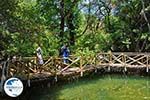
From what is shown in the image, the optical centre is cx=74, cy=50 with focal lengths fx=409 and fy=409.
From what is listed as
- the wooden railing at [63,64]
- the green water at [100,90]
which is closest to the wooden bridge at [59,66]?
the wooden railing at [63,64]

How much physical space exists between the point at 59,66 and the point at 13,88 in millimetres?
8947

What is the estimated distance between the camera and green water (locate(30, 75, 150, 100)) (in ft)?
62.1

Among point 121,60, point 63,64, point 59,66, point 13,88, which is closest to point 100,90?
point 59,66

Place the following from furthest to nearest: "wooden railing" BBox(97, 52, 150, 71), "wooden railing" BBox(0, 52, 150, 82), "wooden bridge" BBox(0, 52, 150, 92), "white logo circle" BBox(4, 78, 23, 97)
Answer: "wooden railing" BBox(97, 52, 150, 71) < "wooden railing" BBox(0, 52, 150, 82) < "wooden bridge" BBox(0, 52, 150, 92) < "white logo circle" BBox(4, 78, 23, 97)

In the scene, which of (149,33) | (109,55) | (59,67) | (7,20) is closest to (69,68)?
(59,67)

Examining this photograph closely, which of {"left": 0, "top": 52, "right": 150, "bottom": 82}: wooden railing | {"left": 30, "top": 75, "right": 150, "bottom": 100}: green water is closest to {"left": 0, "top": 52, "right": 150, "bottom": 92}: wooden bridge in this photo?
{"left": 0, "top": 52, "right": 150, "bottom": 82}: wooden railing

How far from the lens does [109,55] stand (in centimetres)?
2761

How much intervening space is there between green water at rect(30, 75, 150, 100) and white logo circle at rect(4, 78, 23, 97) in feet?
13.8

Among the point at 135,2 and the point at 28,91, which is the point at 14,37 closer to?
the point at 28,91

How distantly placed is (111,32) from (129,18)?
81.3 inches

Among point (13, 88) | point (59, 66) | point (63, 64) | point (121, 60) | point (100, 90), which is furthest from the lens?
point (121, 60)

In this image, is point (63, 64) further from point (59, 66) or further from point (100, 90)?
point (100, 90)

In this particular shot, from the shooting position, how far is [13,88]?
1447 centimetres

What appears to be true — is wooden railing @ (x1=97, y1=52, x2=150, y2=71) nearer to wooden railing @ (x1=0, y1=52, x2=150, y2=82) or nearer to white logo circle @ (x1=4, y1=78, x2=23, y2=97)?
wooden railing @ (x1=0, y1=52, x2=150, y2=82)
